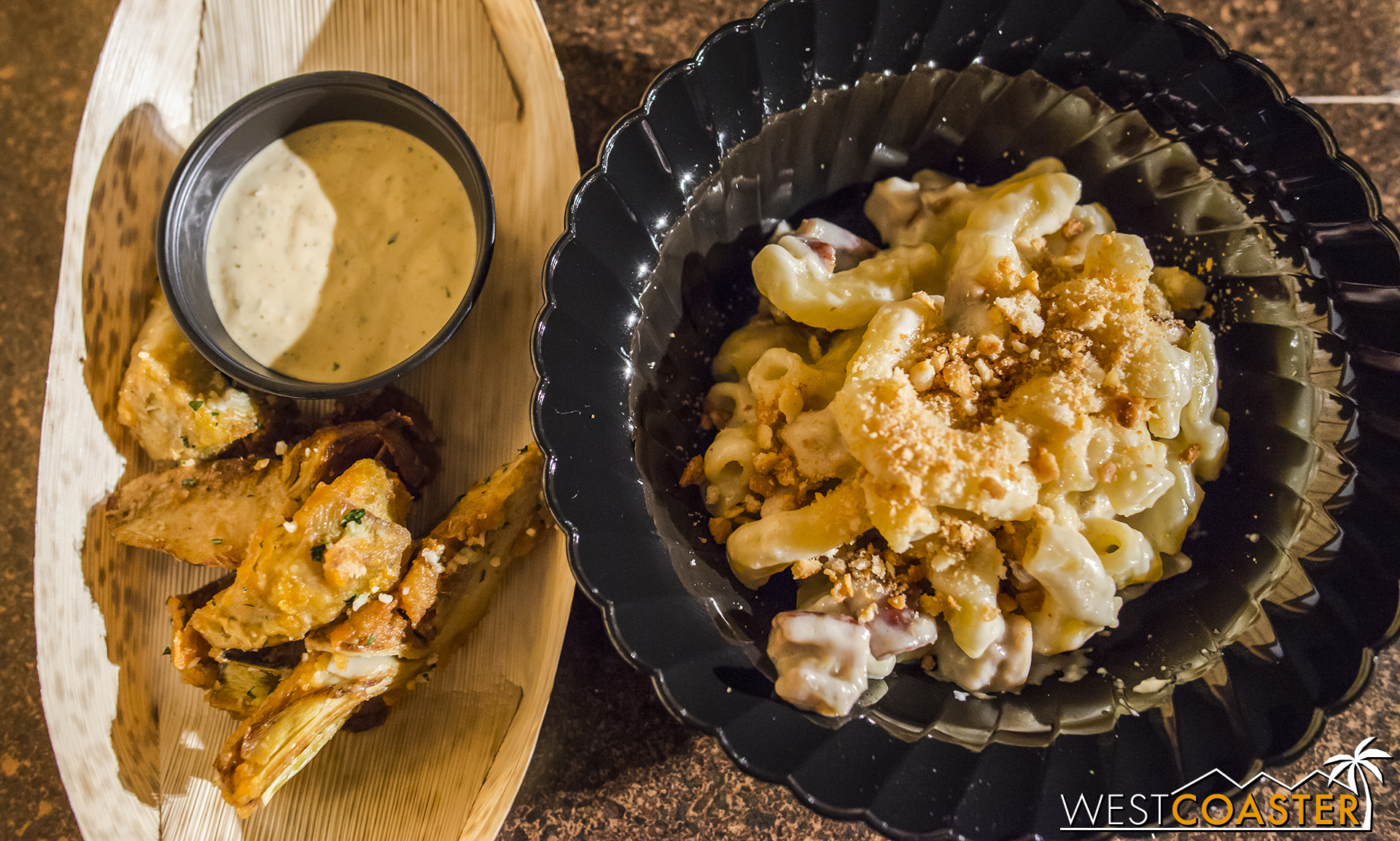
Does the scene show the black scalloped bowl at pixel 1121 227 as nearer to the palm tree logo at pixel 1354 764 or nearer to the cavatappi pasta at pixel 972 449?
the cavatappi pasta at pixel 972 449

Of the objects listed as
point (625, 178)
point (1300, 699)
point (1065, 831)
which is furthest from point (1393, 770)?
point (625, 178)

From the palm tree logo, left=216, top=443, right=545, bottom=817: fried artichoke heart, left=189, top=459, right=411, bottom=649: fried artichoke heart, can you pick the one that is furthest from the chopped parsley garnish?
the palm tree logo

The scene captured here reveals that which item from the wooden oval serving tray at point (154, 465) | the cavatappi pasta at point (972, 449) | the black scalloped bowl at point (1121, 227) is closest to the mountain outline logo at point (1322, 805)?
the black scalloped bowl at point (1121, 227)

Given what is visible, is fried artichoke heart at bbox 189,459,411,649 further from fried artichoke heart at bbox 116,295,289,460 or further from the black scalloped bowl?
the black scalloped bowl

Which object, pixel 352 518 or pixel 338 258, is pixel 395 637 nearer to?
pixel 352 518

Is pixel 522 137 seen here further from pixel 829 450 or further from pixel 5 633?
pixel 5 633

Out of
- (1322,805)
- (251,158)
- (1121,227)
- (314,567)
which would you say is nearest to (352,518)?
(314,567)
